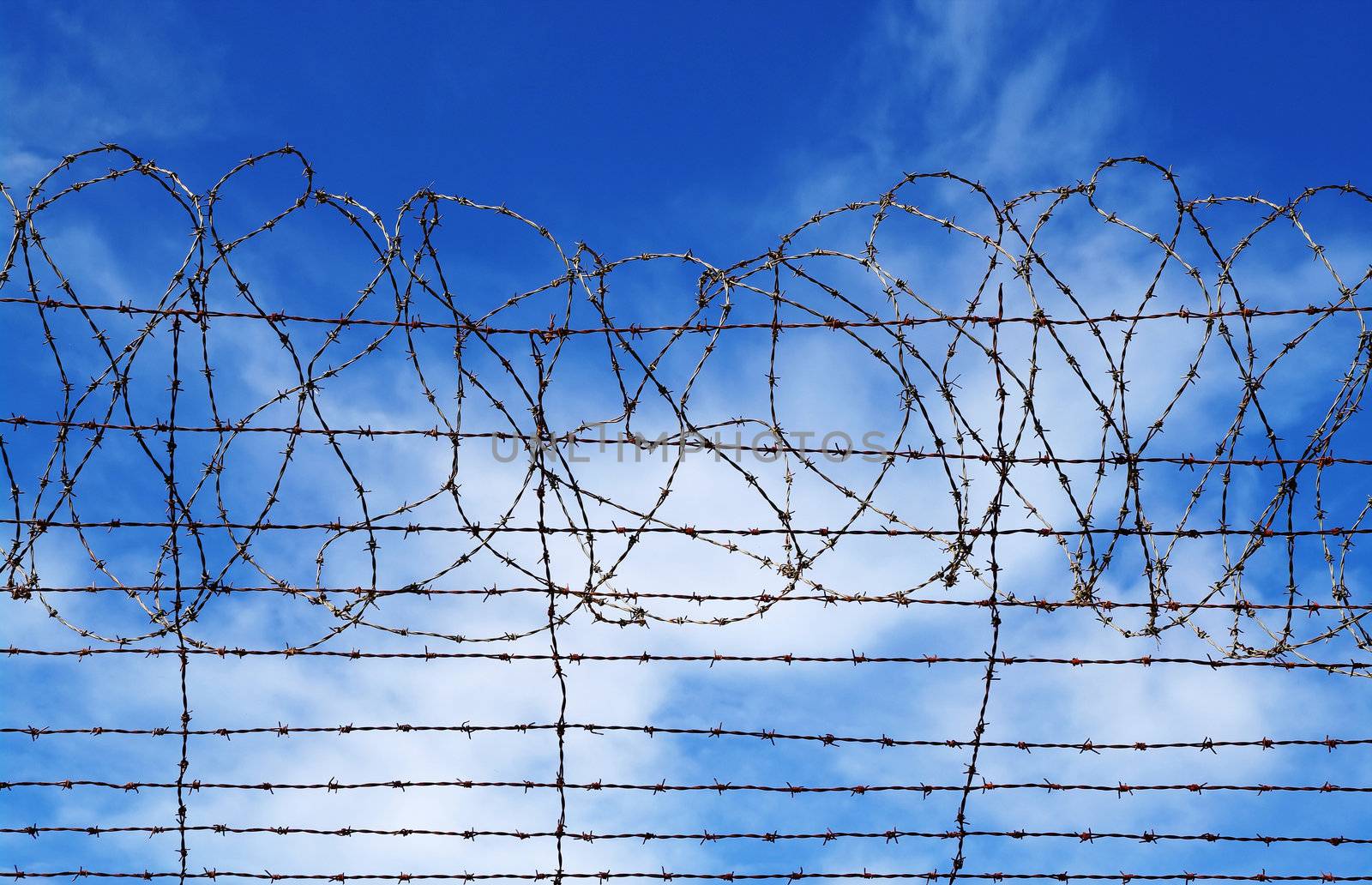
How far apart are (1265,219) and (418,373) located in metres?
3.99

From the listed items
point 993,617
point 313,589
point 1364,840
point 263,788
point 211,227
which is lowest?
point 1364,840

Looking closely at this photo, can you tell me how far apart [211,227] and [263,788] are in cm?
263

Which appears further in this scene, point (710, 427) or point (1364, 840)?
point (1364, 840)

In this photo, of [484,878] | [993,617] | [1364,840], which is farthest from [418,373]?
[1364,840]

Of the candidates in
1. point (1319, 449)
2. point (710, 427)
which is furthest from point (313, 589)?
point (1319, 449)

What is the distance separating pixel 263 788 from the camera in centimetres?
488

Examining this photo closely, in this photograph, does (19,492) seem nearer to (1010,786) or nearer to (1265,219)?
(1010,786)

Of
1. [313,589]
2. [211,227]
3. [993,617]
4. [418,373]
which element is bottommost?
[993,617]

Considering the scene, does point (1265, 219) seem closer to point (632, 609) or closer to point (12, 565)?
point (632, 609)

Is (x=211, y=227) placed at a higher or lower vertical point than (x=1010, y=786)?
higher

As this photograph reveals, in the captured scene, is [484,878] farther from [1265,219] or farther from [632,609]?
[1265,219]

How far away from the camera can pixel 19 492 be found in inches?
190

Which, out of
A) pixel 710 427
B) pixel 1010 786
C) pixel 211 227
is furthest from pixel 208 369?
pixel 1010 786

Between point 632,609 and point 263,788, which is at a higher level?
point 632,609
